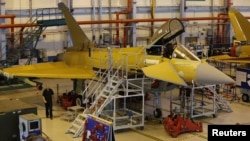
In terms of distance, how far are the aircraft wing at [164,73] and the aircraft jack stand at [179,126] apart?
1.60 metres

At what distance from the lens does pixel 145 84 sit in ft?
56.9

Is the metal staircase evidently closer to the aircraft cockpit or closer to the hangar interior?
the hangar interior

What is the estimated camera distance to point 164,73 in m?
15.7

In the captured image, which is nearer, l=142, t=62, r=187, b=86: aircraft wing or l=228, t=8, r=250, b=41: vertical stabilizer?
l=142, t=62, r=187, b=86: aircraft wing

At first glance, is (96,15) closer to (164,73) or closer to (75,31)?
(75,31)

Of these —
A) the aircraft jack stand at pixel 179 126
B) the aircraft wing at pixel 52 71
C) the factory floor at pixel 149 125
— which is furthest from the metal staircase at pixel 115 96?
the aircraft wing at pixel 52 71

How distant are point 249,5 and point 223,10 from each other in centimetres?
447

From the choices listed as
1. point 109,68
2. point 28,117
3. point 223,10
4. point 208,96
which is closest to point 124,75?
point 109,68

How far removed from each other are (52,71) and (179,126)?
758cm

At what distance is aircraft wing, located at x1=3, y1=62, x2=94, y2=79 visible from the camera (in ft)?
63.6

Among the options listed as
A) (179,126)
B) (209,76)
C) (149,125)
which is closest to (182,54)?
(209,76)

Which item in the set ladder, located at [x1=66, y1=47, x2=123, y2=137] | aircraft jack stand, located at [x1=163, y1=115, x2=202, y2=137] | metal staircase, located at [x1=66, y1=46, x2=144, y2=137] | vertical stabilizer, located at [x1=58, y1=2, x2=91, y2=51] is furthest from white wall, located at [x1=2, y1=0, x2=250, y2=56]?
aircraft jack stand, located at [x1=163, y1=115, x2=202, y2=137]

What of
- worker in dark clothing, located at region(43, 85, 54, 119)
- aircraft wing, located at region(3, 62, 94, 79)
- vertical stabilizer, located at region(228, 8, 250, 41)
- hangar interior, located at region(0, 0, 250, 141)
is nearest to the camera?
hangar interior, located at region(0, 0, 250, 141)

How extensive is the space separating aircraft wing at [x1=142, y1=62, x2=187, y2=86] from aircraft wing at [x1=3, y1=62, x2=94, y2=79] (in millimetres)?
4098
